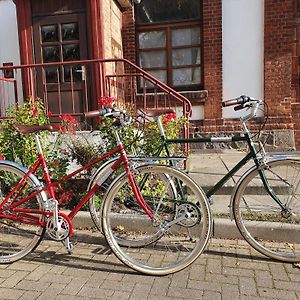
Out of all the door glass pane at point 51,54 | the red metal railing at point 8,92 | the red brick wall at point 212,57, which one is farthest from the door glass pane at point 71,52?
the red brick wall at point 212,57

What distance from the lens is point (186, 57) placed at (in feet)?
26.9

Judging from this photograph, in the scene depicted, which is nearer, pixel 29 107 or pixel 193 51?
pixel 29 107

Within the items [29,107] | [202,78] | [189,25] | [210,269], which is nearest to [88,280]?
[210,269]

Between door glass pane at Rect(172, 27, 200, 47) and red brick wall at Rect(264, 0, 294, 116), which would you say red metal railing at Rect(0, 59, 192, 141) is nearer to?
door glass pane at Rect(172, 27, 200, 47)

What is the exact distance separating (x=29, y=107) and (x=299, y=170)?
10.2 feet

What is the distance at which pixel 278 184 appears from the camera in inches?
117

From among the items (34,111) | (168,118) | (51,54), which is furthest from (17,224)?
(51,54)

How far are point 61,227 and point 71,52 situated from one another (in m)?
4.78

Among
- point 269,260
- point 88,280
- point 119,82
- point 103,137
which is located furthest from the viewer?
point 119,82

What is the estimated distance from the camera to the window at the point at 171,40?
807cm

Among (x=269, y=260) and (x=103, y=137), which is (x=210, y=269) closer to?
(x=269, y=260)

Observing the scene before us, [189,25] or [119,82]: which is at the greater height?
[189,25]

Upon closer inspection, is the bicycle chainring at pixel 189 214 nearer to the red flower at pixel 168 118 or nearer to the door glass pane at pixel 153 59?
the red flower at pixel 168 118

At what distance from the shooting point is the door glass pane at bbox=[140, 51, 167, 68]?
829cm
